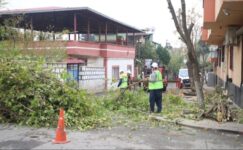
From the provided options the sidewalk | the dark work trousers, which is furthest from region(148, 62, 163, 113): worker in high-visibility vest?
the sidewalk

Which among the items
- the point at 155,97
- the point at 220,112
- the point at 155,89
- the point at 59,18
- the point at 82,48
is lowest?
the point at 220,112

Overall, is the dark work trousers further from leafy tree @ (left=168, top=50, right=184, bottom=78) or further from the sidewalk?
leafy tree @ (left=168, top=50, right=184, bottom=78)

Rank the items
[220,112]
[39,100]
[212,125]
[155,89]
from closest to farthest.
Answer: [212,125] → [39,100] → [220,112] → [155,89]

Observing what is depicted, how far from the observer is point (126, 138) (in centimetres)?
891

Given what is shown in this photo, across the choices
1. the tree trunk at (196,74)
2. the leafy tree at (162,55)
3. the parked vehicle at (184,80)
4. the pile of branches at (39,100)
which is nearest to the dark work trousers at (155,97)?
the tree trunk at (196,74)

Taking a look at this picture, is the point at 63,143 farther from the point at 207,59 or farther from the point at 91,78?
the point at 207,59

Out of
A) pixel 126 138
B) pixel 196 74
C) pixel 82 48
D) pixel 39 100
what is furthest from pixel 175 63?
pixel 126 138

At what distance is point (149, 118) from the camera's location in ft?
38.3

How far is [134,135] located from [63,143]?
1.84 metres

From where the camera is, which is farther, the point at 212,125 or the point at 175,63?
the point at 175,63

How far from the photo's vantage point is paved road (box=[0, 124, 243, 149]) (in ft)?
26.7

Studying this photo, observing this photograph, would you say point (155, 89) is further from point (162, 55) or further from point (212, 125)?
point (162, 55)

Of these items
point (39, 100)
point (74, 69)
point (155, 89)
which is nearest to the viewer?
point (39, 100)

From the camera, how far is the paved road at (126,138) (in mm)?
8148
